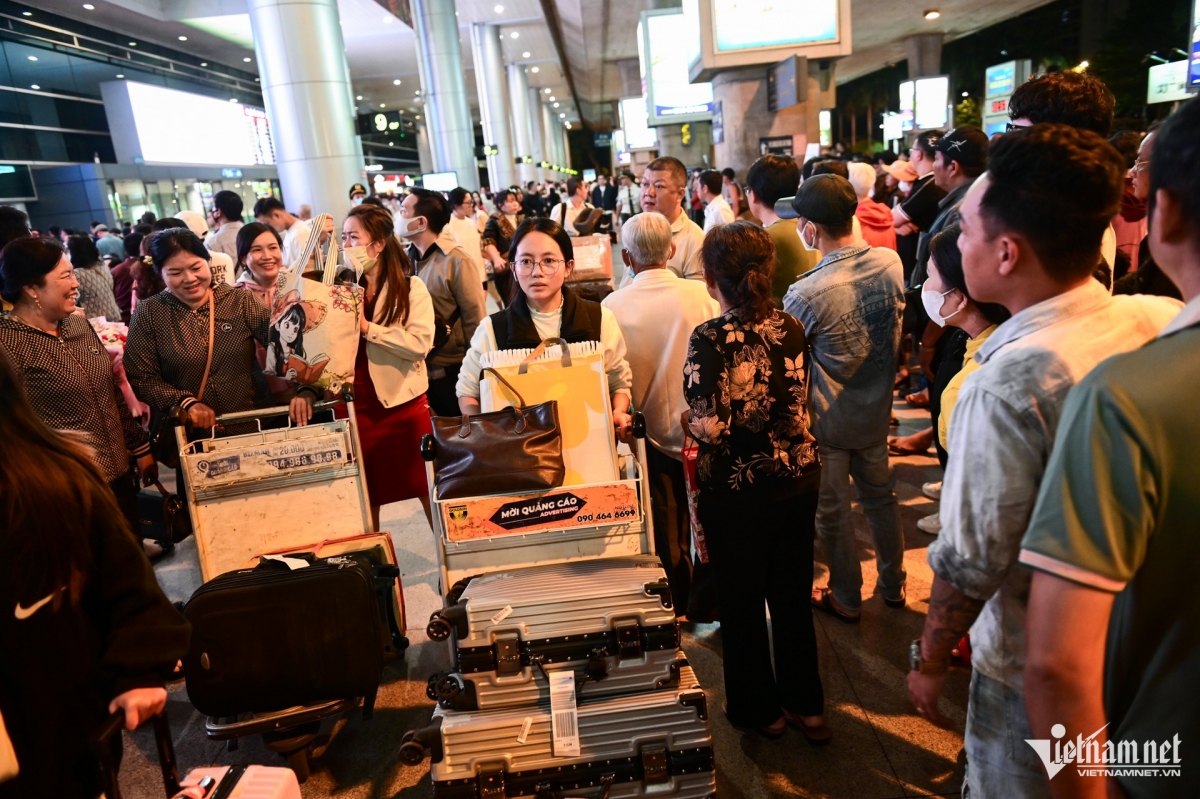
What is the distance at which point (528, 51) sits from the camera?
1414 inches

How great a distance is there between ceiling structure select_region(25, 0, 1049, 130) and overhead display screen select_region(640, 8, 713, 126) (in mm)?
6120

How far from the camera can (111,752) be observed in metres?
1.57

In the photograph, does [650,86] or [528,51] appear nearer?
[650,86]

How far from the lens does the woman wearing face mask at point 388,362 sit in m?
3.49

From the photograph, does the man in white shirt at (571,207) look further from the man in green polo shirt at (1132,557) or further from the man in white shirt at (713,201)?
the man in green polo shirt at (1132,557)

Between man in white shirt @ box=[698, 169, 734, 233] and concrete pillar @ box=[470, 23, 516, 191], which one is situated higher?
concrete pillar @ box=[470, 23, 516, 191]

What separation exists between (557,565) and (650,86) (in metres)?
15.1

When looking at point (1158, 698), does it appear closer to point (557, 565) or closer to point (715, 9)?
point (557, 565)

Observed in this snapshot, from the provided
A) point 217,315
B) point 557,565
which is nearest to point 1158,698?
point 557,565

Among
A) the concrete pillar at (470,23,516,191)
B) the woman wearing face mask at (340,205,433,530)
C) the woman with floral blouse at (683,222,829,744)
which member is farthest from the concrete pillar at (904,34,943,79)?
the woman with floral blouse at (683,222,829,744)

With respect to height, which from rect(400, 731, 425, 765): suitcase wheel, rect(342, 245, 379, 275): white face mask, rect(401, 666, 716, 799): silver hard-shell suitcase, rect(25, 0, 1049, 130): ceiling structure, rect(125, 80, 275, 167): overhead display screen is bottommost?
rect(401, 666, 716, 799): silver hard-shell suitcase

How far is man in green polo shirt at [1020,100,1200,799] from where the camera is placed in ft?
3.24

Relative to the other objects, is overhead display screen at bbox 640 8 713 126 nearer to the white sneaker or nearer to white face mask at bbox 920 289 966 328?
the white sneaker

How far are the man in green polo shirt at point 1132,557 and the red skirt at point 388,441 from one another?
2890mm
